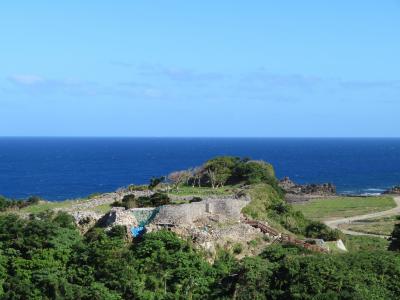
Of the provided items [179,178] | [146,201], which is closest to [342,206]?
[179,178]

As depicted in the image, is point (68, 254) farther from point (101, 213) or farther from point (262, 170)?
point (262, 170)

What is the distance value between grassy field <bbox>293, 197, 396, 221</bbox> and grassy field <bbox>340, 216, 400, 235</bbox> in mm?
4429

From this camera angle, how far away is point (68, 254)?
32281mm

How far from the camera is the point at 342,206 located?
79.8m

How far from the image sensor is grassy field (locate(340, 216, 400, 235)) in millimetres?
59781

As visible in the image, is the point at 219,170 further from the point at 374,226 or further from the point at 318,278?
the point at 318,278

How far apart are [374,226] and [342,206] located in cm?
1711

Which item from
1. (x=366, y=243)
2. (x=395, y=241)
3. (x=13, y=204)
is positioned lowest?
(x=366, y=243)

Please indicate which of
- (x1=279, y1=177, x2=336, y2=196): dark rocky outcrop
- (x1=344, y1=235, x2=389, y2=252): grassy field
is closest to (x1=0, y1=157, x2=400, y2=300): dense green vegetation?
(x1=344, y1=235, x2=389, y2=252): grassy field

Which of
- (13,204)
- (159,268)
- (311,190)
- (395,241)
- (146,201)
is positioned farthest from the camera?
(311,190)

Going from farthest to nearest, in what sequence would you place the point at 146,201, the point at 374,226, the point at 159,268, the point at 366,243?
1. the point at 374,226
2. the point at 366,243
3. the point at 146,201
4. the point at 159,268

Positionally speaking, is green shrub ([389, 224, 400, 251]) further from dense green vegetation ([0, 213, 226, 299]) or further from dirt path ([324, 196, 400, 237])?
dirt path ([324, 196, 400, 237])

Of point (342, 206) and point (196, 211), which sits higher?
point (196, 211)

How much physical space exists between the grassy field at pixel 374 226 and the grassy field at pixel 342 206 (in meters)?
4.43
